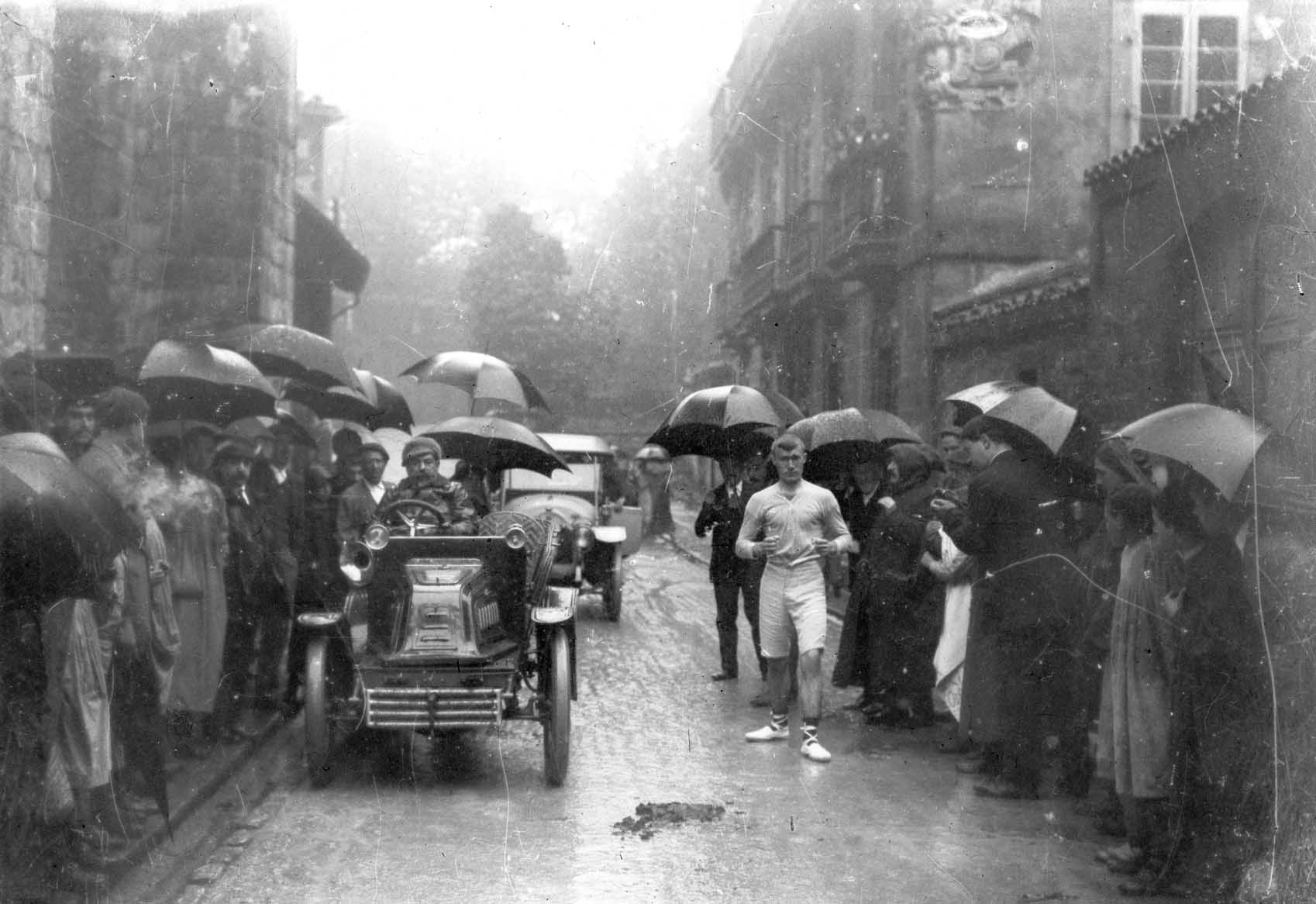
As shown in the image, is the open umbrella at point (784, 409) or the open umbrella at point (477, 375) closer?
the open umbrella at point (477, 375)

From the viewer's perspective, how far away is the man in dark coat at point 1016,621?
7141 mm

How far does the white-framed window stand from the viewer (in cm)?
1177

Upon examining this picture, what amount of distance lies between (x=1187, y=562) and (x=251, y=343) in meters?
6.43

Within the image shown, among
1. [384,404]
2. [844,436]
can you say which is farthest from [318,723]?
[384,404]

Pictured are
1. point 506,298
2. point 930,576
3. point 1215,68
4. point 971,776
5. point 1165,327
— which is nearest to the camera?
point 971,776

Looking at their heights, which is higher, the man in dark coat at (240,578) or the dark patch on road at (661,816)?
the man in dark coat at (240,578)

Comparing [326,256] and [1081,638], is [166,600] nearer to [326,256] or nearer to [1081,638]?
[1081,638]

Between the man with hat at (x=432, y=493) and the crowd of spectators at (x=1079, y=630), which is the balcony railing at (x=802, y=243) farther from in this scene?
the man with hat at (x=432, y=493)

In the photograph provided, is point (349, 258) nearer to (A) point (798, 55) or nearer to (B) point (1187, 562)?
(A) point (798, 55)

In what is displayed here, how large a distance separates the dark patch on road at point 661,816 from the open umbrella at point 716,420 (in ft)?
13.3

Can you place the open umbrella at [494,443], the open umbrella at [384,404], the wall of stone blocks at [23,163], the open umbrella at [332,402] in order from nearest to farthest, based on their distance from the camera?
the wall of stone blocks at [23,163], the open umbrella at [494,443], the open umbrella at [332,402], the open umbrella at [384,404]

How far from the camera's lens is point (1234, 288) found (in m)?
9.87

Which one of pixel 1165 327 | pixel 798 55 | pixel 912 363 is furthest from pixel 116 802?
pixel 798 55

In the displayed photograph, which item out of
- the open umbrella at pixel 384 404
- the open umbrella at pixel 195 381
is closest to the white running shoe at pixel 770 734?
the open umbrella at pixel 195 381
